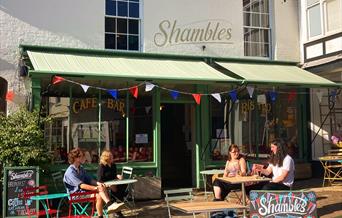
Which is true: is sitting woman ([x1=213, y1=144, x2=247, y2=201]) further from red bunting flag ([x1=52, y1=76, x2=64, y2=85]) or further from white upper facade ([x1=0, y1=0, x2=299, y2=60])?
white upper facade ([x1=0, y1=0, x2=299, y2=60])

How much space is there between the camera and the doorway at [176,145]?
40.4ft

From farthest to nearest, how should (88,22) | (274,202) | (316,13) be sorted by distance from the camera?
(316,13), (88,22), (274,202)

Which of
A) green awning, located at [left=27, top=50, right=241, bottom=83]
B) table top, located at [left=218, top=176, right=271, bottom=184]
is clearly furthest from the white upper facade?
table top, located at [left=218, top=176, right=271, bottom=184]

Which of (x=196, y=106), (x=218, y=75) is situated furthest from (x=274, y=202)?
(x=196, y=106)

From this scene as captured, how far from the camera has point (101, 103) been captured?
10.4 metres

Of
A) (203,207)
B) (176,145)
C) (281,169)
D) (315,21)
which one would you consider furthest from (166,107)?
(203,207)

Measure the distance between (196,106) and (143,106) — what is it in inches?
58.0

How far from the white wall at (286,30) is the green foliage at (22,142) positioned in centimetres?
738

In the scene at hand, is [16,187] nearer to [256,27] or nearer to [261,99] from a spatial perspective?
[261,99]

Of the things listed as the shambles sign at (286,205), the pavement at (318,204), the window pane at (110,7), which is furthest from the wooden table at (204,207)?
the window pane at (110,7)

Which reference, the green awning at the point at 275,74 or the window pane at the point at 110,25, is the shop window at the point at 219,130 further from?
the window pane at the point at 110,25

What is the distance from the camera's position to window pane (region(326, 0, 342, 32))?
39.4ft

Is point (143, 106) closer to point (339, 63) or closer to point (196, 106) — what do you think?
point (196, 106)

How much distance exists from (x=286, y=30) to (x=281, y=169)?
6872 mm
